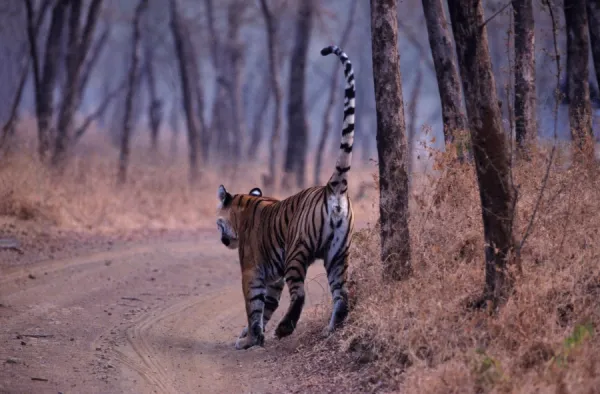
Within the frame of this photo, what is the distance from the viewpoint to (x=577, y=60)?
10.4m

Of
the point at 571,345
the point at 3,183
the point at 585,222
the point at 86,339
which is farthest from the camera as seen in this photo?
the point at 3,183

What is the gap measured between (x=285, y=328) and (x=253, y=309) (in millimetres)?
388

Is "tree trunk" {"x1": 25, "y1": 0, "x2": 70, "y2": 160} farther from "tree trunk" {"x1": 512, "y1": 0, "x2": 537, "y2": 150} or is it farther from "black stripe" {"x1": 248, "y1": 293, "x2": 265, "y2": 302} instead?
"tree trunk" {"x1": 512, "y1": 0, "x2": 537, "y2": 150}

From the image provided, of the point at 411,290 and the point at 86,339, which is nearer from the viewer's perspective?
the point at 411,290

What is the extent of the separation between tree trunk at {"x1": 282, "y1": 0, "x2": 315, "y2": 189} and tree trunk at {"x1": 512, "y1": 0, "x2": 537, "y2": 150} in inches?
607

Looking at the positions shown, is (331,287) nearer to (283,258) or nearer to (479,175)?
(283,258)

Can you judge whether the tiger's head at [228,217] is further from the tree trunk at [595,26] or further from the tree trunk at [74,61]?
the tree trunk at [74,61]

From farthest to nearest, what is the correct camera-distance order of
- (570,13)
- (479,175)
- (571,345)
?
(570,13) < (479,175) < (571,345)

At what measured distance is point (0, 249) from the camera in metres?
13.0

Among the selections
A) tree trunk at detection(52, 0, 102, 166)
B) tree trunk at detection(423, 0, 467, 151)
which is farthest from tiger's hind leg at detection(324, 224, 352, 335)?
tree trunk at detection(52, 0, 102, 166)

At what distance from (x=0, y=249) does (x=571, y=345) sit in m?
9.69

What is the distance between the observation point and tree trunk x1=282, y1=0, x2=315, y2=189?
2586cm

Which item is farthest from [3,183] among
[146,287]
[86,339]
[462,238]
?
[462,238]

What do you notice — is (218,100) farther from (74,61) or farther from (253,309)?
(253,309)
